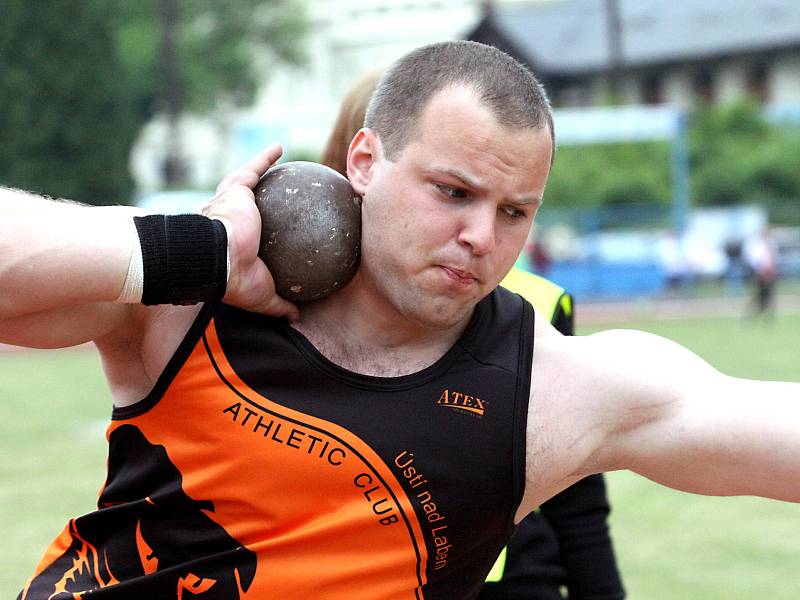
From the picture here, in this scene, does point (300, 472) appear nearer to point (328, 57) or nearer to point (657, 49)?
point (657, 49)

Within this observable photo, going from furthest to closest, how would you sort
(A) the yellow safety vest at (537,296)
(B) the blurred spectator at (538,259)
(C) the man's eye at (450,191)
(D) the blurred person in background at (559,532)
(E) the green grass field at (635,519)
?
(B) the blurred spectator at (538,259) < (E) the green grass field at (635,519) < (D) the blurred person in background at (559,532) < (A) the yellow safety vest at (537,296) < (C) the man's eye at (450,191)

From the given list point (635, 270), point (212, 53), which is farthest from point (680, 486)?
point (212, 53)

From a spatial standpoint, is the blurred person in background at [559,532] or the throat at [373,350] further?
the blurred person in background at [559,532]

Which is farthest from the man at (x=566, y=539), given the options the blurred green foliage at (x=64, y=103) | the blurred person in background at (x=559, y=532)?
the blurred green foliage at (x=64, y=103)

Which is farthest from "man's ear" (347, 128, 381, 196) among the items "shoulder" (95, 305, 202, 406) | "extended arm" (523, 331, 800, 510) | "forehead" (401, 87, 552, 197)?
"extended arm" (523, 331, 800, 510)

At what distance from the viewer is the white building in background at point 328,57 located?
244 feet

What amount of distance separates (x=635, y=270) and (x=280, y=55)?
148ft

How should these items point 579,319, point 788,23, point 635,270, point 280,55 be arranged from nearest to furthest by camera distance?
point 579,319 → point 635,270 → point 788,23 → point 280,55

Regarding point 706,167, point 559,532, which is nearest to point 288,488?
point 559,532

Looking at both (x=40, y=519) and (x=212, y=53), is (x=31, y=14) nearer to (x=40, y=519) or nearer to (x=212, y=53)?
(x=40, y=519)

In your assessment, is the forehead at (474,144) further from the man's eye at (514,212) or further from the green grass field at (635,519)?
the green grass field at (635,519)

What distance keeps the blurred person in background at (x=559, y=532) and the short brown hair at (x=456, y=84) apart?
41.2 inches

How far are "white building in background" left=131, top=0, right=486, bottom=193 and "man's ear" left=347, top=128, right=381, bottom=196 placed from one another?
225ft

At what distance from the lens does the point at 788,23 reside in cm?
5947
